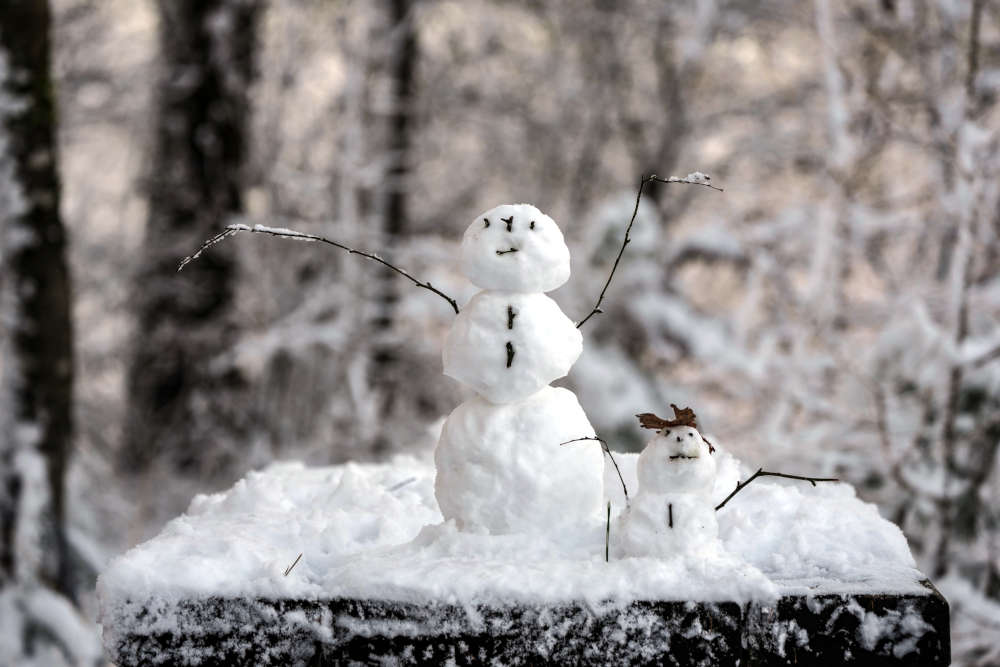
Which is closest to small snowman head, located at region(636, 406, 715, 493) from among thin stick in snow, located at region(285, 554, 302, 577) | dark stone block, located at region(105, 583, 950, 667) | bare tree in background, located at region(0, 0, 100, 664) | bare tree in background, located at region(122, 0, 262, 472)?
dark stone block, located at region(105, 583, 950, 667)

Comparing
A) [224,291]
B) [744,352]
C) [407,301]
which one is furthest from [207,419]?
[744,352]

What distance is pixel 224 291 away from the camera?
7.21 meters

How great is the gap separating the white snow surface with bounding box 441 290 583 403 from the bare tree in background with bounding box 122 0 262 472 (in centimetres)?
532

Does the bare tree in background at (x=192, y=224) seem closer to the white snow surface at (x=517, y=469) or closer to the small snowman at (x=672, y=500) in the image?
the white snow surface at (x=517, y=469)

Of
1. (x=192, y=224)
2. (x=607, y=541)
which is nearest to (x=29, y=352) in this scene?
(x=192, y=224)

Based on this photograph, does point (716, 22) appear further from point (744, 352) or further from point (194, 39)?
point (194, 39)

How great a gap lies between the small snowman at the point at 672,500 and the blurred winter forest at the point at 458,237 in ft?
4.68

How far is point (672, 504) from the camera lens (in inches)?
72.7

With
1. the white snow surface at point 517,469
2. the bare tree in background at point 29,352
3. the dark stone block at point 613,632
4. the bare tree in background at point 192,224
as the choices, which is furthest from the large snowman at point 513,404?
the bare tree in background at point 192,224

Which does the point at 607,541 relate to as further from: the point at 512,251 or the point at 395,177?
the point at 395,177

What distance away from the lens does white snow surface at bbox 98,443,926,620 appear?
1717 millimetres

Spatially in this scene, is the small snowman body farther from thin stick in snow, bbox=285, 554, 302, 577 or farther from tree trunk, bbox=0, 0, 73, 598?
tree trunk, bbox=0, 0, 73, 598

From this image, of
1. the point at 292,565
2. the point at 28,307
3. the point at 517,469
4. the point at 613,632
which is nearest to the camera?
the point at 613,632

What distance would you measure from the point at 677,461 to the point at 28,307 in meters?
3.37
